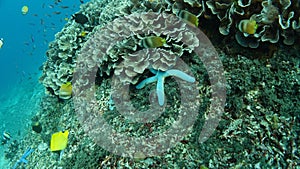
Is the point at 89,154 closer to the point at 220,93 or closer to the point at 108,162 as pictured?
the point at 108,162

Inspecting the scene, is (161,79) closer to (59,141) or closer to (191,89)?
(191,89)

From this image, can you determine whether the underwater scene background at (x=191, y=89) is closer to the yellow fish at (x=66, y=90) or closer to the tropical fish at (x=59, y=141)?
the tropical fish at (x=59, y=141)

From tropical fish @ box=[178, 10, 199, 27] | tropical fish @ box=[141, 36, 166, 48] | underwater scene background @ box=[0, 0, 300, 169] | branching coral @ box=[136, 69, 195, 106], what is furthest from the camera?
tropical fish @ box=[178, 10, 199, 27]

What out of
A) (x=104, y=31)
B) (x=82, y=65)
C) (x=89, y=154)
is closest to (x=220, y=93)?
(x=89, y=154)

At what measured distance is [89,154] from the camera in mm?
3713

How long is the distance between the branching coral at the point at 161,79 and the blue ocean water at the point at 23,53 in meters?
6.43

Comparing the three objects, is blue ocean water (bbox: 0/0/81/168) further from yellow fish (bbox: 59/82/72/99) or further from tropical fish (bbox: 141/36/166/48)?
tropical fish (bbox: 141/36/166/48)

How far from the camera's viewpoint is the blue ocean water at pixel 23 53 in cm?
1166

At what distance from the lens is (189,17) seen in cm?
396

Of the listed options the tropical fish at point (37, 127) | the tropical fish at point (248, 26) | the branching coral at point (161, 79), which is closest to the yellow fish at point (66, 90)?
the tropical fish at point (37, 127)

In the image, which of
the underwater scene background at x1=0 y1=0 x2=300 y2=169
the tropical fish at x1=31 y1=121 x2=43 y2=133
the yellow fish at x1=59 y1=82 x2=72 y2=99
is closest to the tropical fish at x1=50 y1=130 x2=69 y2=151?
the underwater scene background at x1=0 y1=0 x2=300 y2=169

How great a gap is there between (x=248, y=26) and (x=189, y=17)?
0.98 metres

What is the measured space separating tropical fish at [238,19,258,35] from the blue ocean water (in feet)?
23.8

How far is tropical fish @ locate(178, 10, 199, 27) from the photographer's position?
12.9 feet
